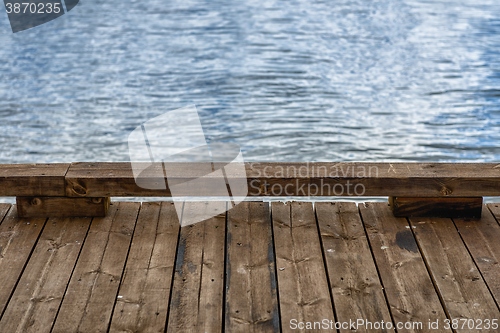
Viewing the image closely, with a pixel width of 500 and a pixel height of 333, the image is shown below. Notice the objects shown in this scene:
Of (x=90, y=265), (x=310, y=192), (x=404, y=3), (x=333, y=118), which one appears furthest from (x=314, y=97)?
(x=404, y=3)

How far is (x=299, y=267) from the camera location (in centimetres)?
245

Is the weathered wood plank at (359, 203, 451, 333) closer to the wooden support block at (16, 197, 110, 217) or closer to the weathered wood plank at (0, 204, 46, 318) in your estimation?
the wooden support block at (16, 197, 110, 217)

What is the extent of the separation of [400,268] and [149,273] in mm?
860

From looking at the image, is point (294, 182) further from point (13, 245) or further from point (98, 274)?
point (13, 245)

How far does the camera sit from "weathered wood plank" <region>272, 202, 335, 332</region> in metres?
2.19

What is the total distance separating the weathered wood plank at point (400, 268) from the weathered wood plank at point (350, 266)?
0.03m

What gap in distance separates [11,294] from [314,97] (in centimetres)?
428

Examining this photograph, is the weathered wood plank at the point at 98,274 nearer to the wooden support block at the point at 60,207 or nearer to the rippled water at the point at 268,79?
the wooden support block at the point at 60,207

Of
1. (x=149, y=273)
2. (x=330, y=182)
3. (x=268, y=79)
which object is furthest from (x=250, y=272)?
(x=268, y=79)

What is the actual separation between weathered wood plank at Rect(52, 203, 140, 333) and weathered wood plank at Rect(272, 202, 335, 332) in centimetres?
55

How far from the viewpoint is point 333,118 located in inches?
225

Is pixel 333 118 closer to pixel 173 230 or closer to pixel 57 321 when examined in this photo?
pixel 173 230

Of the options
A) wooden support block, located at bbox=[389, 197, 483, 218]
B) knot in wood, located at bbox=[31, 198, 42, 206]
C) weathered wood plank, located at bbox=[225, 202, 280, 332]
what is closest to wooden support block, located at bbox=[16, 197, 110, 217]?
knot in wood, located at bbox=[31, 198, 42, 206]

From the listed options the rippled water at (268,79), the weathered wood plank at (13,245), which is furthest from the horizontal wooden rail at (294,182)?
the rippled water at (268,79)
